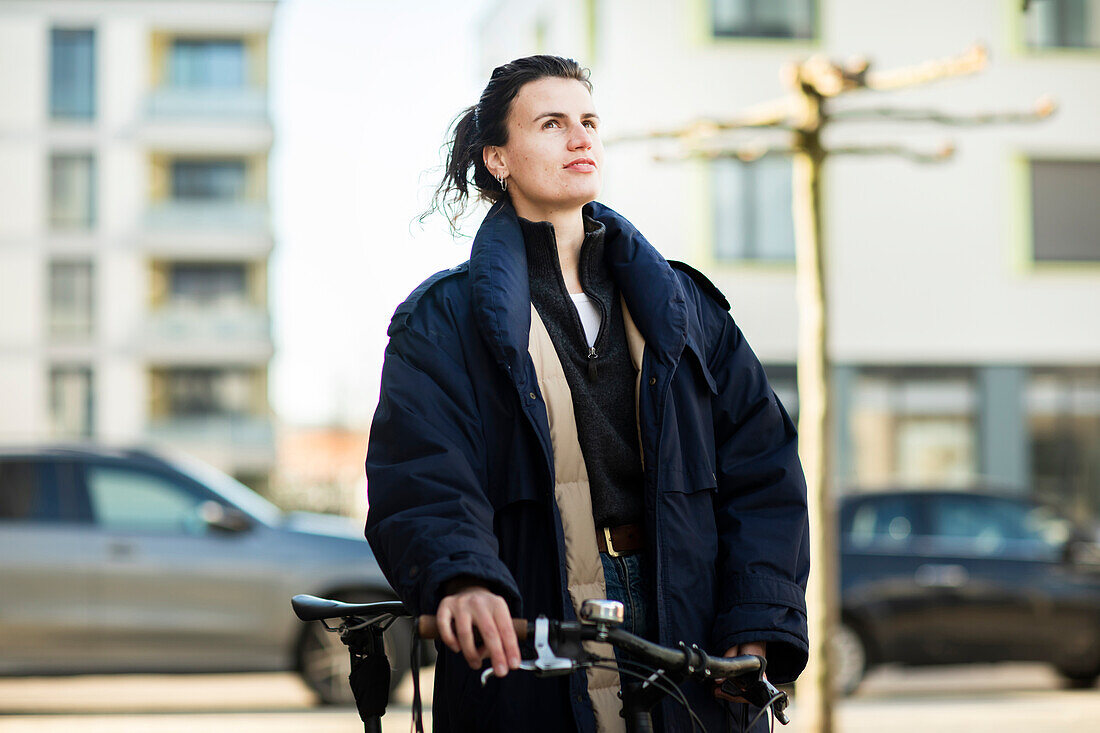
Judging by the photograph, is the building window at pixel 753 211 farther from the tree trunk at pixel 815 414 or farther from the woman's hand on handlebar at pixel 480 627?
the woman's hand on handlebar at pixel 480 627

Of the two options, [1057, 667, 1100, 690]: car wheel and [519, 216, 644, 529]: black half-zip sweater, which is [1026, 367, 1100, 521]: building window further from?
[519, 216, 644, 529]: black half-zip sweater

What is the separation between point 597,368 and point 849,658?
8.32 meters

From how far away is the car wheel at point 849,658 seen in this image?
1025cm

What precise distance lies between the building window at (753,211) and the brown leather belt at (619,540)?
56.7ft

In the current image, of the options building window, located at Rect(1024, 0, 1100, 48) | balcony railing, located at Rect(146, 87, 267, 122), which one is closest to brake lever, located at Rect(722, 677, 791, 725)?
building window, located at Rect(1024, 0, 1100, 48)

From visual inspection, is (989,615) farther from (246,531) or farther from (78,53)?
(78,53)

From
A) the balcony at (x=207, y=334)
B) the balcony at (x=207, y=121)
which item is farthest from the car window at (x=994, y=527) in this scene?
the balcony at (x=207, y=121)

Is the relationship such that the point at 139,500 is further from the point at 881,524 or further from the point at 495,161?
the point at 495,161

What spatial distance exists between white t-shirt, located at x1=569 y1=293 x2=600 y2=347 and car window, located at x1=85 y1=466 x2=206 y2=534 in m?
7.49

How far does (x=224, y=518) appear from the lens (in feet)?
31.6

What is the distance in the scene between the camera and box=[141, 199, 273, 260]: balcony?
37719mm

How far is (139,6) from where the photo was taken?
38.0m

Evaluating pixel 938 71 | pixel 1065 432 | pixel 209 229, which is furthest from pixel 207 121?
pixel 938 71

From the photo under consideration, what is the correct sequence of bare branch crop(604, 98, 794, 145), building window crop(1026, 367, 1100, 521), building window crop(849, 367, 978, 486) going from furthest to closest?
building window crop(1026, 367, 1100, 521) → building window crop(849, 367, 978, 486) → bare branch crop(604, 98, 794, 145)
